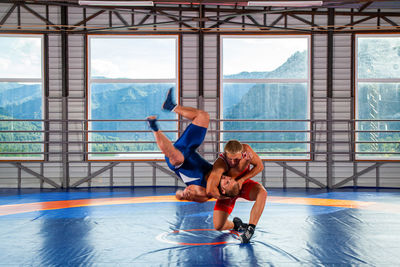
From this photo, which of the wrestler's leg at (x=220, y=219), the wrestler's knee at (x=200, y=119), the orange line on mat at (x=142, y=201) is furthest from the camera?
the orange line on mat at (x=142, y=201)

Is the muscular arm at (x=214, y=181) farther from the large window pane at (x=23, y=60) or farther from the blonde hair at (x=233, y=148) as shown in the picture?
the large window pane at (x=23, y=60)

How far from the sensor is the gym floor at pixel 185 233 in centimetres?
341

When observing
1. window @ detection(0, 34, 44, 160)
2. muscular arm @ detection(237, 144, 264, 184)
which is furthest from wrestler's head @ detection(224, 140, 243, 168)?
window @ detection(0, 34, 44, 160)

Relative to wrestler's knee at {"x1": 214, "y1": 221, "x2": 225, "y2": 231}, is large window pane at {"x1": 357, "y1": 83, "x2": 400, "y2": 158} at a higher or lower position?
higher

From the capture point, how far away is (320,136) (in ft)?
30.0

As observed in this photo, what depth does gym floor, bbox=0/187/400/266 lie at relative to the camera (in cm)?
341

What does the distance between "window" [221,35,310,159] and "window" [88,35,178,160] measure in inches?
53.0

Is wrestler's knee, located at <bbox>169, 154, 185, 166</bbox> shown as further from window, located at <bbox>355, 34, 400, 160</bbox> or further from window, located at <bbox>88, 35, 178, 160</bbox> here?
window, located at <bbox>355, 34, 400, 160</bbox>

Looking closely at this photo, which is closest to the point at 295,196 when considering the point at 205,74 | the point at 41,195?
the point at 205,74

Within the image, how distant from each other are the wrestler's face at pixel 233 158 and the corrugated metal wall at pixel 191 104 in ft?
16.4

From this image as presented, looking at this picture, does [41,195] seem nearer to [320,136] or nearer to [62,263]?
[62,263]

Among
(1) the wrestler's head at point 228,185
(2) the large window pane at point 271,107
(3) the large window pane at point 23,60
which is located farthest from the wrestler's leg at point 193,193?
(3) the large window pane at point 23,60

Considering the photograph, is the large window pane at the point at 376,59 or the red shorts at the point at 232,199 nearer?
the red shorts at the point at 232,199

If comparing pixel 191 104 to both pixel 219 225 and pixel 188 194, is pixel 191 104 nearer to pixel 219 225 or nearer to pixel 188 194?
pixel 219 225
